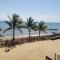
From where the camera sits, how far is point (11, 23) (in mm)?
33469

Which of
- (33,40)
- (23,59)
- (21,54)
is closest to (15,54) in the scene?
(21,54)

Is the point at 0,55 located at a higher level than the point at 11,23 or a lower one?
lower

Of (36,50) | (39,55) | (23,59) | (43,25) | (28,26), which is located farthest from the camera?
(43,25)

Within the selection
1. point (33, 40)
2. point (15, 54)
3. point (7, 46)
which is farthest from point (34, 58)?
point (33, 40)

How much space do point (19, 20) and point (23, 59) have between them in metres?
14.1

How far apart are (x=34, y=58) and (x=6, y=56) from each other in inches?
139

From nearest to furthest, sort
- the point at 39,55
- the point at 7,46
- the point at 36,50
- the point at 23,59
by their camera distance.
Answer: the point at 23,59, the point at 39,55, the point at 36,50, the point at 7,46

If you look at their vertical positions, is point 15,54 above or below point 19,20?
below

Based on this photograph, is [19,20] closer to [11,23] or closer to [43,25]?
[11,23]

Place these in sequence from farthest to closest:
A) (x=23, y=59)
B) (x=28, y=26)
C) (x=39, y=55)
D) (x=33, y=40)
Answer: (x=28, y=26) → (x=33, y=40) → (x=39, y=55) → (x=23, y=59)

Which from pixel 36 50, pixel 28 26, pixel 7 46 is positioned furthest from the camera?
pixel 28 26

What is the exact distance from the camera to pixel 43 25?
136ft

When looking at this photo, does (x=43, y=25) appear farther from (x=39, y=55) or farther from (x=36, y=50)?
(x=39, y=55)

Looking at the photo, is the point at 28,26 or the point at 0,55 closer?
the point at 0,55
